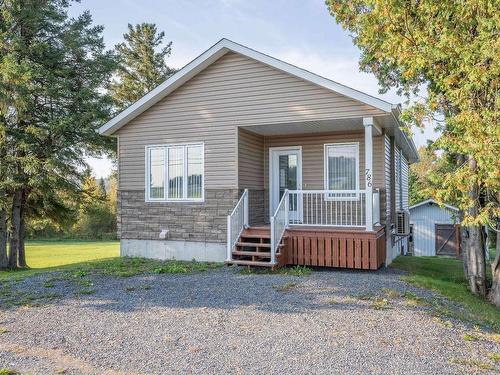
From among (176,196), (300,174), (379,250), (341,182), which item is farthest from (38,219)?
(379,250)

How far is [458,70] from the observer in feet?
22.4

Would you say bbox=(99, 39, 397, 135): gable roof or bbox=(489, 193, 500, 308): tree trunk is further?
bbox=(99, 39, 397, 135): gable roof

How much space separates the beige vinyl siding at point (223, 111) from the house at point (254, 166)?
28 mm

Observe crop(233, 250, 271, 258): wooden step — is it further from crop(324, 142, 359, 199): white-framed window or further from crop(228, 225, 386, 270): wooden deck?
crop(324, 142, 359, 199): white-framed window

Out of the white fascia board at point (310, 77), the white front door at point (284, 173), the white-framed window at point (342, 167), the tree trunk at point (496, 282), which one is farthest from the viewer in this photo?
the white front door at point (284, 173)

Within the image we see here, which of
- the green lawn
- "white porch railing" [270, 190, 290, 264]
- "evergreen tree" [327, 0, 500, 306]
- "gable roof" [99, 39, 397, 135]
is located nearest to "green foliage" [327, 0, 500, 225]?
"evergreen tree" [327, 0, 500, 306]

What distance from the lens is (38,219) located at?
56.9ft

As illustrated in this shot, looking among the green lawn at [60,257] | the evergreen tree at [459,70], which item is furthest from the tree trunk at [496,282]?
the green lawn at [60,257]

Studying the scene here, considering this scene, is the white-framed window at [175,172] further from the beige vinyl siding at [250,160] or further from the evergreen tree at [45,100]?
the evergreen tree at [45,100]

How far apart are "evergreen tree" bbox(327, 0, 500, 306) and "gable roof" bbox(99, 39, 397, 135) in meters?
1.08

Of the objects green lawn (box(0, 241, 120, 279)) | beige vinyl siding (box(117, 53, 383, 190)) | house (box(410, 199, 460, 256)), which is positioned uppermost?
beige vinyl siding (box(117, 53, 383, 190))

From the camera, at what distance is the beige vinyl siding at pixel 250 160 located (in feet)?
34.6

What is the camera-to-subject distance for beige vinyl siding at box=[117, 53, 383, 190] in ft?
31.6

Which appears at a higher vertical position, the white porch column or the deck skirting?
the white porch column
